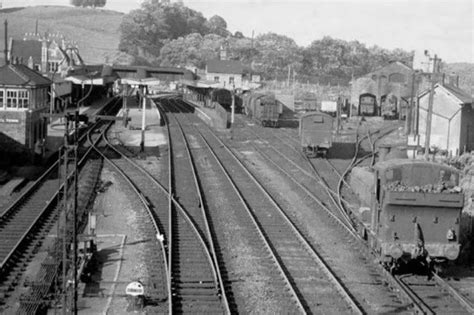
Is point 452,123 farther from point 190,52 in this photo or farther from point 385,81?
point 190,52

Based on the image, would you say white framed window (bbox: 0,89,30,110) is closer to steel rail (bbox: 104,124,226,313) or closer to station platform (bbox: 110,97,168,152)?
steel rail (bbox: 104,124,226,313)

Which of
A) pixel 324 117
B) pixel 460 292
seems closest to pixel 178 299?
pixel 460 292

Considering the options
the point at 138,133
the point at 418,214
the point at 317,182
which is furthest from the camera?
the point at 138,133

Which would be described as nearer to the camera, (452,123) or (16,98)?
(16,98)

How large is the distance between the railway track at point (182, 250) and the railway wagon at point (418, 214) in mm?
4056

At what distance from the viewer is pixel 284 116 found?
218 feet

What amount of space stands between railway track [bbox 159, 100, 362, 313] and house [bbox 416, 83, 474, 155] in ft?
49.3

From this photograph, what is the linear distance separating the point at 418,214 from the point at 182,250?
602 cm

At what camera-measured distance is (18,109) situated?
32312mm

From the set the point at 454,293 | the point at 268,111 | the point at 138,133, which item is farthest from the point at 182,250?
the point at 268,111

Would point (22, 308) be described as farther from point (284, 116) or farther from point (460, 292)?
point (284, 116)

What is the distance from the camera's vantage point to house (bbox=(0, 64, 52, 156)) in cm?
3189

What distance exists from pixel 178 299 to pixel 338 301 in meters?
3.29

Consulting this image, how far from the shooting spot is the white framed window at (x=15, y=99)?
1275 inches
